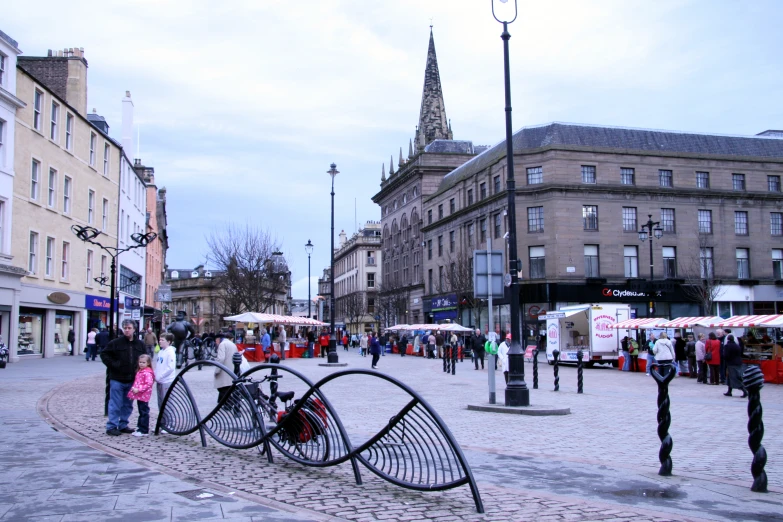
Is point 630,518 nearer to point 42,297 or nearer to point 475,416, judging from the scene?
point 475,416

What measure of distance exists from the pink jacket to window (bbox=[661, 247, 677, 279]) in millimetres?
47246

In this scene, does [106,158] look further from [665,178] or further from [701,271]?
[701,271]

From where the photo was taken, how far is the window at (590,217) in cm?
5022

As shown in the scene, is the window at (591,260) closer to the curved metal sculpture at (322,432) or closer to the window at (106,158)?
the window at (106,158)

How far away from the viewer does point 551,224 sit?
163 feet

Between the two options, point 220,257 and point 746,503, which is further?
point 220,257

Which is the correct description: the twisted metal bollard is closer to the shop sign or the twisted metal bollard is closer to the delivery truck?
the delivery truck

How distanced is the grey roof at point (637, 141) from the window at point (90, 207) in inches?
1129

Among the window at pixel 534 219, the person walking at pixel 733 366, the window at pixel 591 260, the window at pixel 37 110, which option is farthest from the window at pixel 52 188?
the window at pixel 591 260

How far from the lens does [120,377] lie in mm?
10250

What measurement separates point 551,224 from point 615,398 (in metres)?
33.6

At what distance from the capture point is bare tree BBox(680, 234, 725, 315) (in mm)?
49031

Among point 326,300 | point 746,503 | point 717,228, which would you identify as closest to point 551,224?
point 717,228


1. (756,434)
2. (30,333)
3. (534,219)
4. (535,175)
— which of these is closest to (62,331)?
(30,333)
